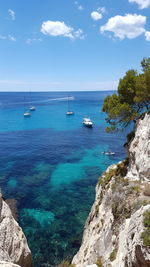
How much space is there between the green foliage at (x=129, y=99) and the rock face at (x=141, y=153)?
2.38 metres

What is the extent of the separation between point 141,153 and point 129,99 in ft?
25.9

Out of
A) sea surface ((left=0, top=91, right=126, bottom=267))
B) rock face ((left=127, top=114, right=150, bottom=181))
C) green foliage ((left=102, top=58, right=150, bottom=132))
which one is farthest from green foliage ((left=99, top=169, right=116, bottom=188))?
sea surface ((left=0, top=91, right=126, bottom=267))

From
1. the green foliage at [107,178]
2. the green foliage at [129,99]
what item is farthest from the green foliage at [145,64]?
the green foliage at [107,178]

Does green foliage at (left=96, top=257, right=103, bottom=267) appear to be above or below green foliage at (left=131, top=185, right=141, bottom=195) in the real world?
below

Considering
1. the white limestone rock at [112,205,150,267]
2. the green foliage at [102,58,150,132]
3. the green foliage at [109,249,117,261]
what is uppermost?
the green foliage at [102,58,150,132]

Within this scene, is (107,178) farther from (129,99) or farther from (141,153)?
(129,99)

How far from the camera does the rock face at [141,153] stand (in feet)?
59.2

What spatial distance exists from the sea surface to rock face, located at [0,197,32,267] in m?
6.02

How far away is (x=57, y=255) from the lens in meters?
24.0

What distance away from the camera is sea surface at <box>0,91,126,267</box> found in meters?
26.3

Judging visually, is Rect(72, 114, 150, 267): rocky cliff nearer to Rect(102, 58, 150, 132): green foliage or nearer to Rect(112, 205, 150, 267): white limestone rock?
Rect(112, 205, 150, 267): white limestone rock

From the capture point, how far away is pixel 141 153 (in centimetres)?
1884

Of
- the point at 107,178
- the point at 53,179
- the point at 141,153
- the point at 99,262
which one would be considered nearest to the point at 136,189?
the point at 141,153

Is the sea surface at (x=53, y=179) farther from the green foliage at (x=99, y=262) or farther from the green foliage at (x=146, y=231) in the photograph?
the green foliage at (x=146, y=231)
